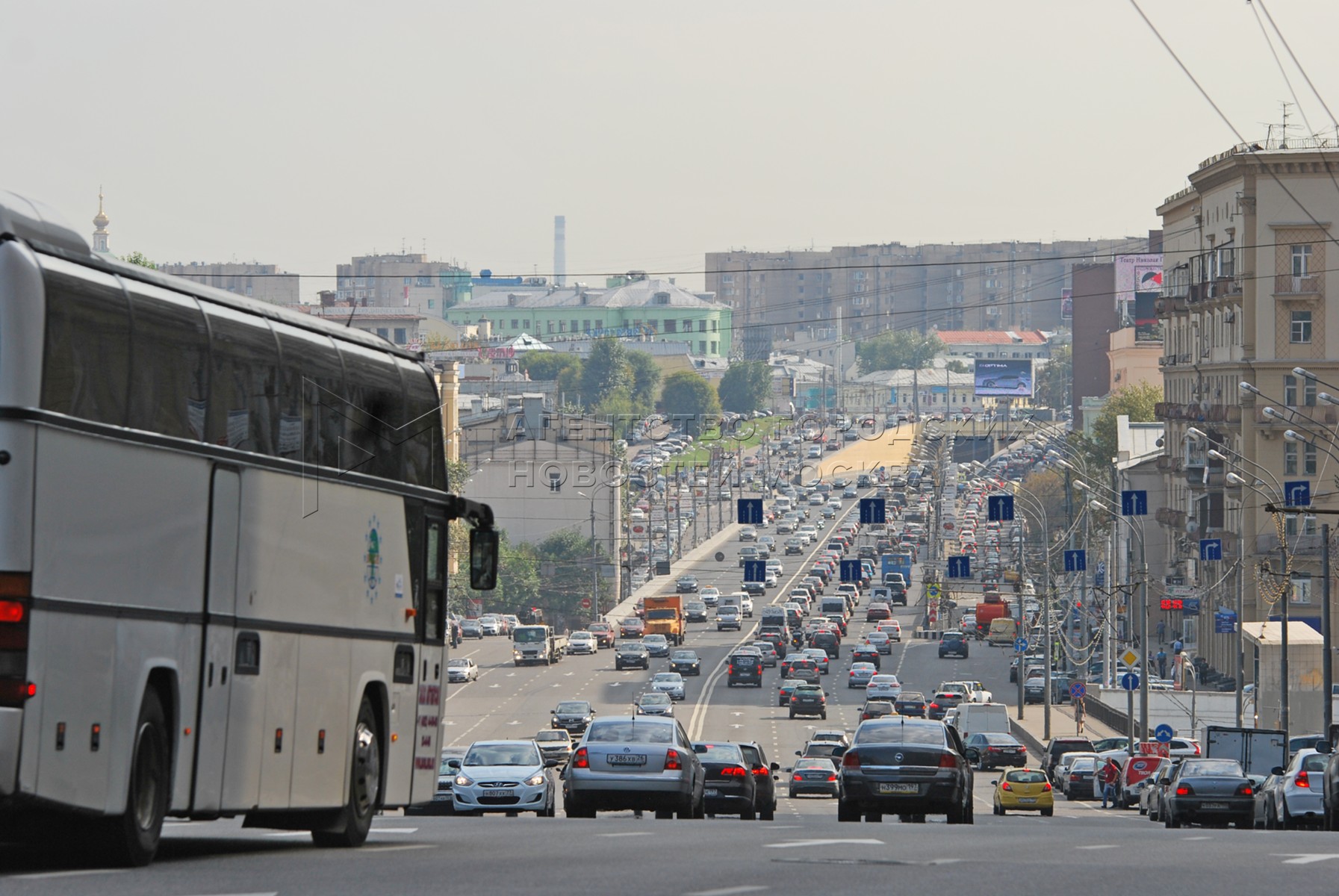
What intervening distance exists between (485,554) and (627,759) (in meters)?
6.14

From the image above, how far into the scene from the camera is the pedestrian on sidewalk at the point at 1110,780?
158ft

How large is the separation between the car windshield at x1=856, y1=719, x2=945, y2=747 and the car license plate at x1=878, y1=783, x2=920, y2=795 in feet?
1.59

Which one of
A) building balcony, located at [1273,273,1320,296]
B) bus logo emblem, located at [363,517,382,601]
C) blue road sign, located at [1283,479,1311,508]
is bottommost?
bus logo emblem, located at [363,517,382,601]

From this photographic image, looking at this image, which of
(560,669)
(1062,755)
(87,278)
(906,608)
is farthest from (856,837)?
(906,608)

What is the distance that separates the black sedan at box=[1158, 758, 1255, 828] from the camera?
32188 mm

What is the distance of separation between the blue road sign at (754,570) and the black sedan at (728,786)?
89.5 metres

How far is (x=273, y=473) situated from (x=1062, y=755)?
140 feet

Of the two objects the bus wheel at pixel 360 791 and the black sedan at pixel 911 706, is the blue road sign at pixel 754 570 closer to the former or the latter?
the black sedan at pixel 911 706

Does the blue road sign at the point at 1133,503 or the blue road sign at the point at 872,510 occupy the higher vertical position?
the blue road sign at the point at 872,510

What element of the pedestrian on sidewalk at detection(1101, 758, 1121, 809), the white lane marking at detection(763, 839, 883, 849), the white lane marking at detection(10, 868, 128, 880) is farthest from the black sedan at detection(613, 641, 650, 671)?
the white lane marking at detection(10, 868, 128, 880)

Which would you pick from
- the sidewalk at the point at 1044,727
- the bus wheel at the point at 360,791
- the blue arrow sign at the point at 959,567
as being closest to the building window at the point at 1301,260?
the sidewalk at the point at 1044,727

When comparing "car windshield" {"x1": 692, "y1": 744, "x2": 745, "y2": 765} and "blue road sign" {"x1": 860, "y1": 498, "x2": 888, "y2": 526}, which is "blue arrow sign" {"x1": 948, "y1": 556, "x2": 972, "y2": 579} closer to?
"blue road sign" {"x1": 860, "y1": 498, "x2": 888, "y2": 526}

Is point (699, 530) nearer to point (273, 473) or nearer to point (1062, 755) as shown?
point (1062, 755)

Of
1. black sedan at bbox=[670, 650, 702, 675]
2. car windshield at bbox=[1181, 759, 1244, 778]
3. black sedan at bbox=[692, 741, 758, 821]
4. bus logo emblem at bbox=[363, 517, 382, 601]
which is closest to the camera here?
bus logo emblem at bbox=[363, 517, 382, 601]
